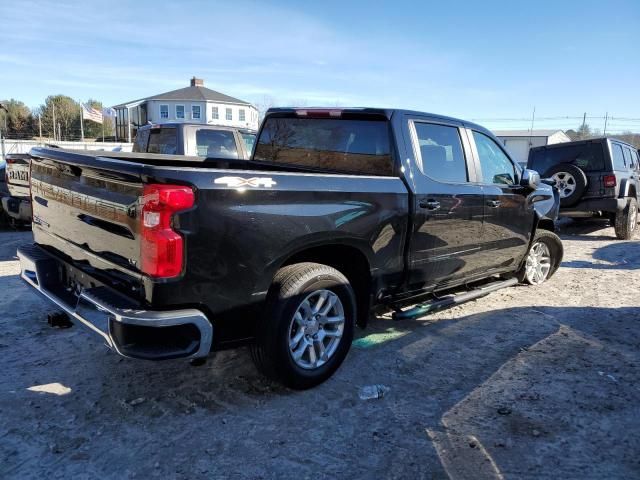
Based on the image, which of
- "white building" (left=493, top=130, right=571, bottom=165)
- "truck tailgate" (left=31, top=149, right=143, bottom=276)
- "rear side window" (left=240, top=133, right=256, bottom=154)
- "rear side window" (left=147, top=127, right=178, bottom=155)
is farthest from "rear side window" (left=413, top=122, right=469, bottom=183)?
"white building" (left=493, top=130, right=571, bottom=165)

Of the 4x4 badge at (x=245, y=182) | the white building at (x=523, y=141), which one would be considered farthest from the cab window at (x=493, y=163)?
the white building at (x=523, y=141)

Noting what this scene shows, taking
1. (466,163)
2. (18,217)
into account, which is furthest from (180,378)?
(18,217)

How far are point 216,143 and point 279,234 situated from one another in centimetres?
596

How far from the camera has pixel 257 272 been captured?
9.83ft

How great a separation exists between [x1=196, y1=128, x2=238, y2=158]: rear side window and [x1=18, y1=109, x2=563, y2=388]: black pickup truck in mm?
3686

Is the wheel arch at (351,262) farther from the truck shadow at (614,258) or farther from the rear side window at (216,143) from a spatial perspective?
the rear side window at (216,143)

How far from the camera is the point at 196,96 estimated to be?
47250mm

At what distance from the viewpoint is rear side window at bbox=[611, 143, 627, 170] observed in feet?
32.7

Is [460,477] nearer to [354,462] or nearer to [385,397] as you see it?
[354,462]

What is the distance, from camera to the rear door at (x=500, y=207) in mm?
4805

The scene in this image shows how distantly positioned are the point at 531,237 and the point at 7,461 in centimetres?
517

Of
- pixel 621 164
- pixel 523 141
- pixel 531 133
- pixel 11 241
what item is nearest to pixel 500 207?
pixel 621 164

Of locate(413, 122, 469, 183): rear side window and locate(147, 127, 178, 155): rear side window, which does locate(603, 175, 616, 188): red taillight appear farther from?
locate(147, 127, 178, 155): rear side window

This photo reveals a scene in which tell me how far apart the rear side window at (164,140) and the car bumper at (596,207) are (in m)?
7.40
